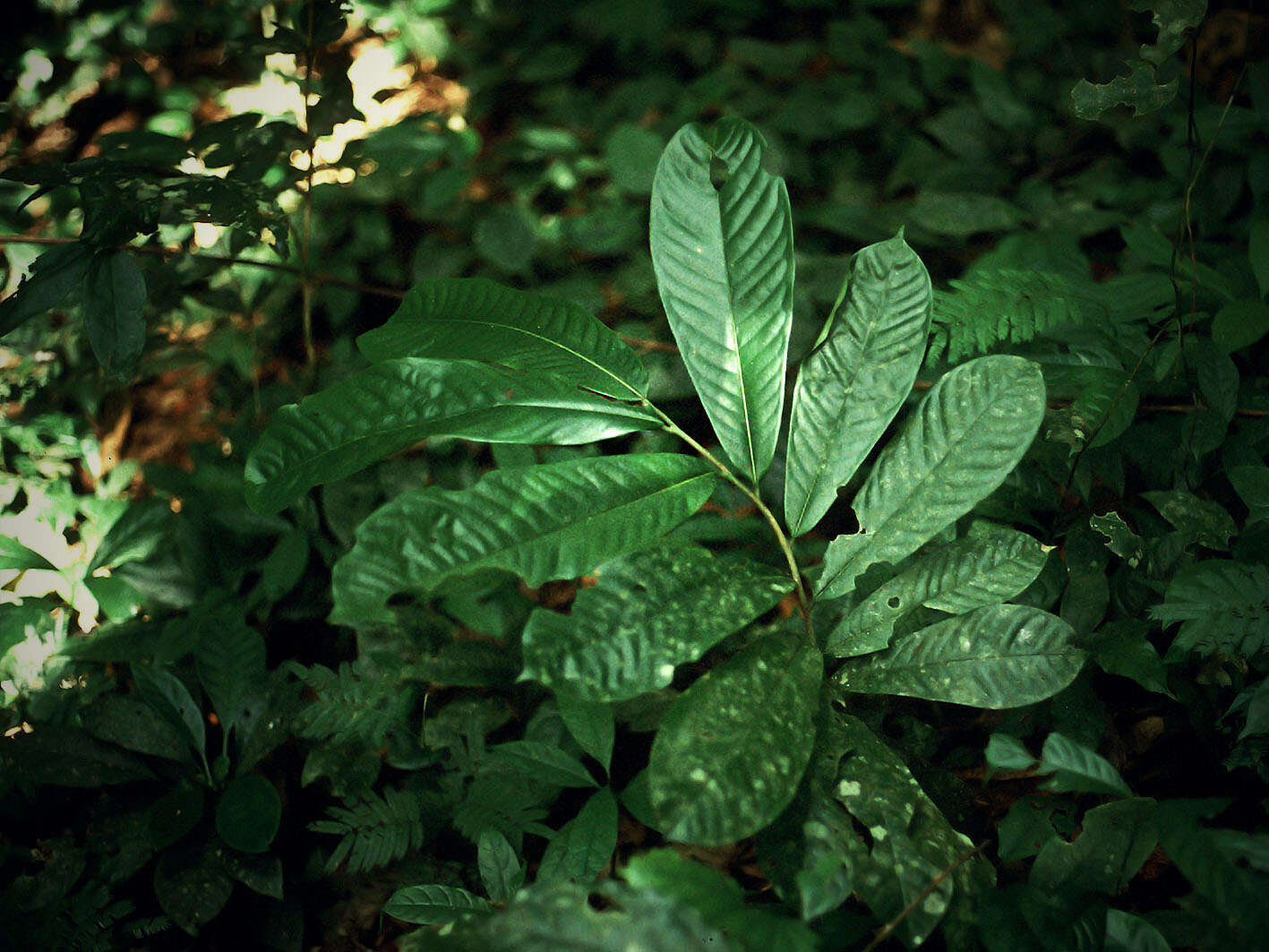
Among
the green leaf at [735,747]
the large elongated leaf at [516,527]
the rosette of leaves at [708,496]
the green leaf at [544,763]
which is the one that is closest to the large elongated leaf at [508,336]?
the rosette of leaves at [708,496]

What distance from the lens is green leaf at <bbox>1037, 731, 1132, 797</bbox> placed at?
2.46 feet

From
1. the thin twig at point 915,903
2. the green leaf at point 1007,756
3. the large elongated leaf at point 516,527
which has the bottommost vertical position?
the thin twig at point 915,903

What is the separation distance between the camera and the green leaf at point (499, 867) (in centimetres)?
98

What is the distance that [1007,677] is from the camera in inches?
33.7

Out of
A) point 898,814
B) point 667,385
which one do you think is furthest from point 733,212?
point 898,814

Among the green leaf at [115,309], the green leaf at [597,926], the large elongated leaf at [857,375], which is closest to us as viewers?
the green leaf at [597,926]

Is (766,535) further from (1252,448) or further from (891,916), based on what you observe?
(1252,448)

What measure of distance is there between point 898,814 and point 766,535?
456mm

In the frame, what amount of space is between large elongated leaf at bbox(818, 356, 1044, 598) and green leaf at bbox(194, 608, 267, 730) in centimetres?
95

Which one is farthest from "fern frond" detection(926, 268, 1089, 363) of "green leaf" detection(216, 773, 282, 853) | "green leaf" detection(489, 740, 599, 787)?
"green leaf" detection(216, 773, 282, 853)

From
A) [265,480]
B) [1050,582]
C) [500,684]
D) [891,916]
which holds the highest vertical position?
[265,480]

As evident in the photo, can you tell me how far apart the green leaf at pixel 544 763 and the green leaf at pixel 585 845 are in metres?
0.04

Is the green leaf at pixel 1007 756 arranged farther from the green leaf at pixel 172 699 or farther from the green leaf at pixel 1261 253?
the green leaf at pixel 172 699

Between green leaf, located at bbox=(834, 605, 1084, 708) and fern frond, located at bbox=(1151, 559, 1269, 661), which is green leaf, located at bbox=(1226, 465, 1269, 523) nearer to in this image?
fern frond, located at bbox=(1151, 559, 1269, 661)
